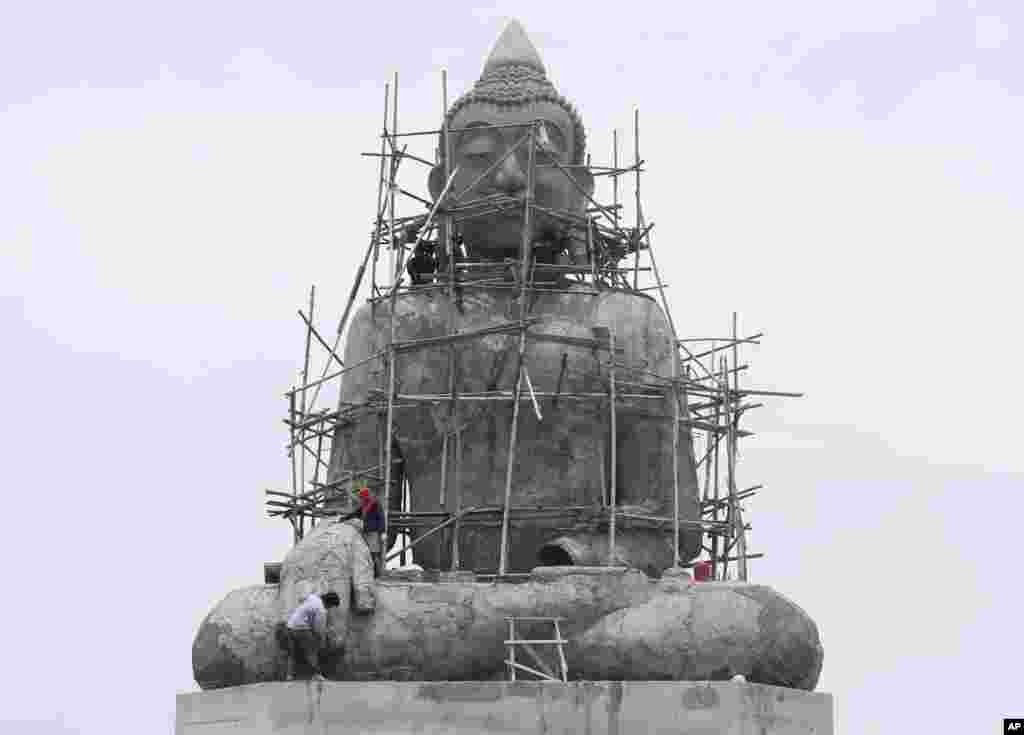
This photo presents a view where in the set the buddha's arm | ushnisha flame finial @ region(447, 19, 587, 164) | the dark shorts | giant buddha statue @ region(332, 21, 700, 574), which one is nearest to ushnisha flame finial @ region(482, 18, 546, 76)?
ushnisha flame finial @ region(447, 19, 587, 164)

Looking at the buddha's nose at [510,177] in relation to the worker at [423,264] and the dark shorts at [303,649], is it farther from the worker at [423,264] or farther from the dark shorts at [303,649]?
the dark shorts at [303,649]

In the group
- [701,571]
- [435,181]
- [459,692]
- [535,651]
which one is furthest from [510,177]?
[459,692]

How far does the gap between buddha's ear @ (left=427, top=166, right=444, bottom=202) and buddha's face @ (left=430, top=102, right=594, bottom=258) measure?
1 cm

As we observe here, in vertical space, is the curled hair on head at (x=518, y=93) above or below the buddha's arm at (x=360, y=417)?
above

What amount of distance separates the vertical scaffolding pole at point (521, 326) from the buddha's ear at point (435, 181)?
4.69 feet

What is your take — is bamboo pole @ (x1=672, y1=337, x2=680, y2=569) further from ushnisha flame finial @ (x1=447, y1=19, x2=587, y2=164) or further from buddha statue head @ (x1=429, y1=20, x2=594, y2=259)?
ushnisha flame finial @ (x1=447, y1=19, x2=587, y2=164)

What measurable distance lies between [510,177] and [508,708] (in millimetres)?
8230

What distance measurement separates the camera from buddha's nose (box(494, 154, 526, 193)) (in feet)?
99.5

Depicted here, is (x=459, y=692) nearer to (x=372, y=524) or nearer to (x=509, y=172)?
(x=372, y=524)

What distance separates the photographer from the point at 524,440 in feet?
94.4

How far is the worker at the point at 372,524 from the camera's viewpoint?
26.8m

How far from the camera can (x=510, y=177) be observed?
30.3 metres

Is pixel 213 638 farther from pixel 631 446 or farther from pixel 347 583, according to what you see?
pixel 631 446

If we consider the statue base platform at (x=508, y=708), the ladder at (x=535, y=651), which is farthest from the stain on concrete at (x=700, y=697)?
the ladder at (x=535, y=651)
